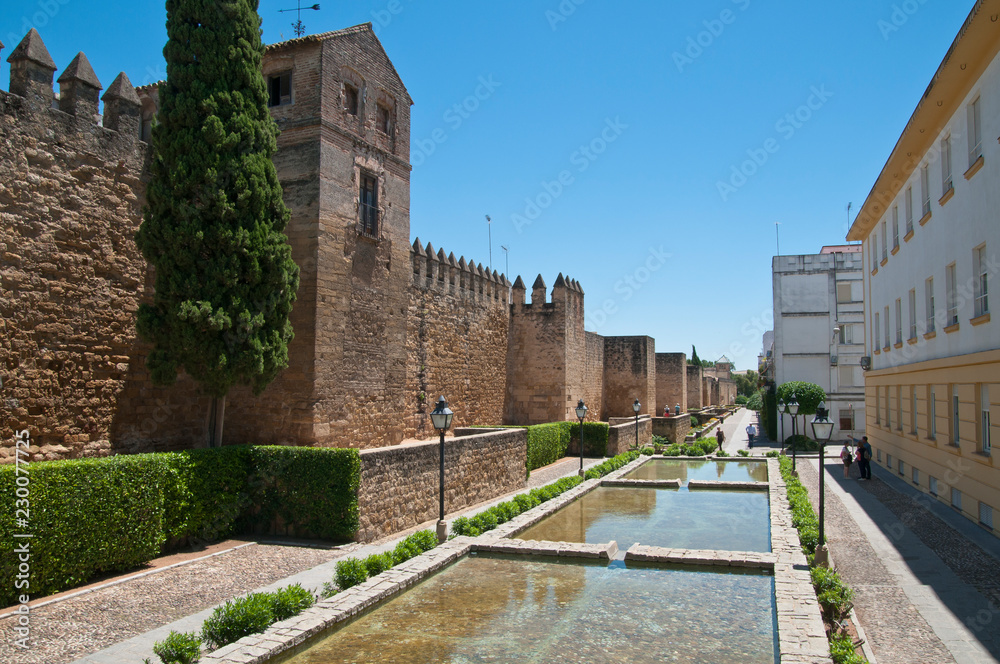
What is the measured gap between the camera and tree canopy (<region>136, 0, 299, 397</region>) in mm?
10477

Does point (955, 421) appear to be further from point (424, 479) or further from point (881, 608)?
point (424, 479)

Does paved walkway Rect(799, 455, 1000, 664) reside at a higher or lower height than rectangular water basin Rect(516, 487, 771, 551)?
higher

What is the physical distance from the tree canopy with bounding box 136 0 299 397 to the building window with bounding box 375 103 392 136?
3.82m

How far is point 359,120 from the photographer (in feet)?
46.5

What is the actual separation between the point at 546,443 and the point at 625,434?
17.6 ft

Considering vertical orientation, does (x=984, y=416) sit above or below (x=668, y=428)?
above

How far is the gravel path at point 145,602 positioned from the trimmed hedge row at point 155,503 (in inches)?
20.1

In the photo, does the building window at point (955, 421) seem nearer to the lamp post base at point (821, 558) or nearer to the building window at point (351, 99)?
the lamp post base at point (821, 558)

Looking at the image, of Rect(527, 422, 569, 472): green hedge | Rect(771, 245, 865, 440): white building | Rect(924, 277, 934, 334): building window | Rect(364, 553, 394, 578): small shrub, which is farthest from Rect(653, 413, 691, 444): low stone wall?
Rect(364, 553, 394, 578): small shrub

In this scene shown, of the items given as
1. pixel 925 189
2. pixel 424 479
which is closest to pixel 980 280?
pixel 925 189

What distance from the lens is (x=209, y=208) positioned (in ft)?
34.9

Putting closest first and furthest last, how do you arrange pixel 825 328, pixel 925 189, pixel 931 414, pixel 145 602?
pixel 145 602 < pixel 931 414 < pixel 925 189 < pixel 825 328

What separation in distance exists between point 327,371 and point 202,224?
3700mm

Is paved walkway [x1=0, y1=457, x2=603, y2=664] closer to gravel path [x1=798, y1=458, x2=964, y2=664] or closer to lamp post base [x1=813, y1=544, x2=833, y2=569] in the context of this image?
gravel path [x1=798, y1=458, x2=964, y2=664]
